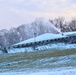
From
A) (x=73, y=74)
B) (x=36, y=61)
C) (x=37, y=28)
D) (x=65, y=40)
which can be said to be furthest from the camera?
(x=37, y=28)

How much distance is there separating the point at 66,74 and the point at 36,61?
11234mm

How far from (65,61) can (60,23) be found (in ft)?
330

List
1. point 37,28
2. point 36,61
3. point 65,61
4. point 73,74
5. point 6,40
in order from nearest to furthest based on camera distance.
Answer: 1. point 73,74
2. point 65,61
3. point 36,61
4. point 37,28
5. point 6,40

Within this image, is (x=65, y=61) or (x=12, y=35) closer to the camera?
(x=65, y=61)

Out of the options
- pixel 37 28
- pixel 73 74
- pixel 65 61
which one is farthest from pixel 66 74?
Answer: pixel 37 28

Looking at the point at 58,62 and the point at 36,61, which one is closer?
the point at 58,62

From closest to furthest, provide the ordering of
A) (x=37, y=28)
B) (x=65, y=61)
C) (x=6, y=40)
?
1. (x=65, y=61)
2. (x=37, y=28)
3. (x=6, y=40)

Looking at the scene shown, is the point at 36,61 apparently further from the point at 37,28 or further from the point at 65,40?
the point at 37,28

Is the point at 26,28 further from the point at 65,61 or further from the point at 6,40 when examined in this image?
the point at 65,61

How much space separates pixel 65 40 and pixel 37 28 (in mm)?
62749

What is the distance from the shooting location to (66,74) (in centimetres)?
1733

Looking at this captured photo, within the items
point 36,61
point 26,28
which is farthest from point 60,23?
point 36,61

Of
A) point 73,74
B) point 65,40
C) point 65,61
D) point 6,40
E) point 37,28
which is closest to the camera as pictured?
point 73,74

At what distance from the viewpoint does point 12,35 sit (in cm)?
13612
